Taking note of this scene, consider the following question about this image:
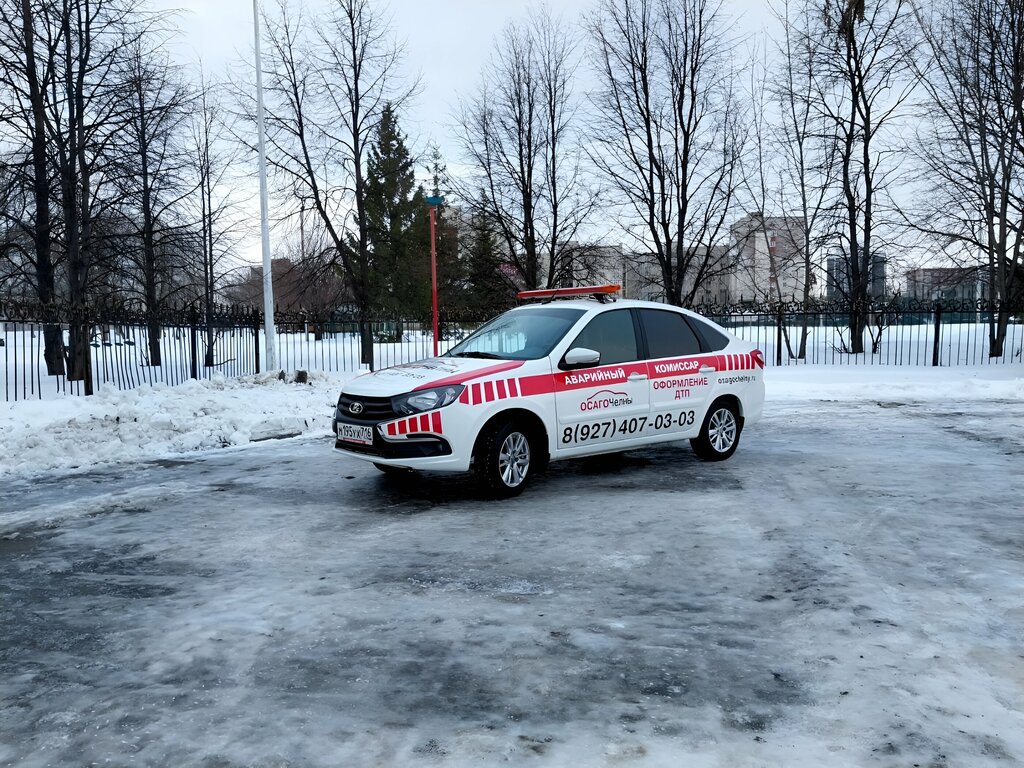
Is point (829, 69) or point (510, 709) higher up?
point (829, 69)

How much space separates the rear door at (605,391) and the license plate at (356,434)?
1.71 metres

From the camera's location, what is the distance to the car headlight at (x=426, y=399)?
6871mm

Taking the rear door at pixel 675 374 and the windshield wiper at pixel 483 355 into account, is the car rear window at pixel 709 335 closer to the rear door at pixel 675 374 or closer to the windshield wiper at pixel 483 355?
the rear door at pixel 675 374

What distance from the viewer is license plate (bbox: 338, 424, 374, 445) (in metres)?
7.13

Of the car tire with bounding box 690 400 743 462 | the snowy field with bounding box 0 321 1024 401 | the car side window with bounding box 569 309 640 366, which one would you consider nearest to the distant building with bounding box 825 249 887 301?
the snowy field with bounding box 0 321 1024 401

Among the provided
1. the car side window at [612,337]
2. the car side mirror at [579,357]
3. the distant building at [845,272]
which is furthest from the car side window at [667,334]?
the distant building at [845,272]

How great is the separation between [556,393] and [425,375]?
3.96 ft

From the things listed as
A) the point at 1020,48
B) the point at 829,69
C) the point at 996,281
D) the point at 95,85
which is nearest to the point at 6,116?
the point at 95,85

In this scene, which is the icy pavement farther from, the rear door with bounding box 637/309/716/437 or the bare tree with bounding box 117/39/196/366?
the bare tree with bounding box 117/39/196/366

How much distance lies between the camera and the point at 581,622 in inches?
165

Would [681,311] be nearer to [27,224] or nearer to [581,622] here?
[581,622]

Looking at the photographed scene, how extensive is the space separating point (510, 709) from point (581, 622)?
103cm

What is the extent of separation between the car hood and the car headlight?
45 millimetres

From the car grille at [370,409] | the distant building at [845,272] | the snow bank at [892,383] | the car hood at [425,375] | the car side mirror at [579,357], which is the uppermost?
the distant building at [845,272]
